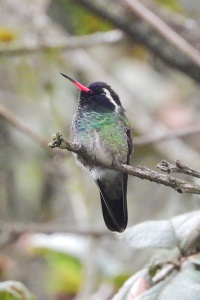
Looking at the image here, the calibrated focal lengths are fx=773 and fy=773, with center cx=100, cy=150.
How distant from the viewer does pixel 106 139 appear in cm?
312

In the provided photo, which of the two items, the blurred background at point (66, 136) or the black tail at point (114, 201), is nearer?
the black tail at point (114, 201)

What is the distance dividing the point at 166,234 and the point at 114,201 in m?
0.58

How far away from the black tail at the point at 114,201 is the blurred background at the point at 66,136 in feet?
2.83

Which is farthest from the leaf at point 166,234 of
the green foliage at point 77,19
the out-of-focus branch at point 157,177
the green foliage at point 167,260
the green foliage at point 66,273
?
the green foliage at point 77,19

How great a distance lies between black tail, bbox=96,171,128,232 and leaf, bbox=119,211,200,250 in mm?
277

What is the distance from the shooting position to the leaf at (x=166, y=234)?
93.0 inches

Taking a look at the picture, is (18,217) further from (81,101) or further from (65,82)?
(81,101)

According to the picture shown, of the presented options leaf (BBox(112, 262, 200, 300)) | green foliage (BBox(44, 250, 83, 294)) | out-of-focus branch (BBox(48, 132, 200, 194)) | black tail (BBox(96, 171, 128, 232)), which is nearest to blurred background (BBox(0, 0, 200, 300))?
green foliage (BBox(44, 250, 83, 294))

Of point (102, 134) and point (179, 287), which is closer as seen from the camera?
point (179, 287)

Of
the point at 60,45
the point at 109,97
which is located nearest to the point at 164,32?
the point at 109,97

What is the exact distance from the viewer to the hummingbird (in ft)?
9.21

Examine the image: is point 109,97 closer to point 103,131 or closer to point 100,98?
point 100,98

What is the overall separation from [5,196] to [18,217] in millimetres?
375

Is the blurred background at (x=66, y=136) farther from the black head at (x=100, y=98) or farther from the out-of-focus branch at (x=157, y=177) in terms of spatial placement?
the out-of-focus branch at (x=157, y=177)
